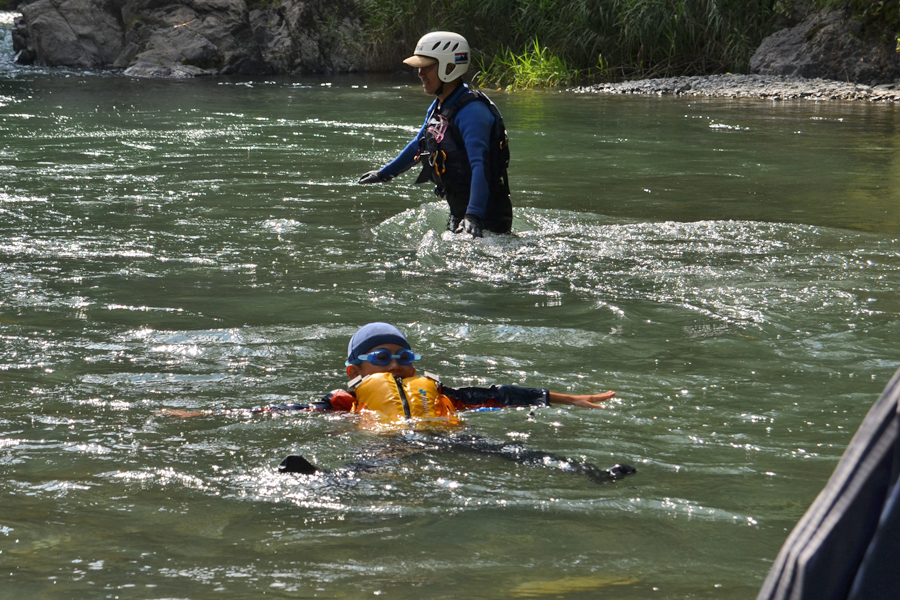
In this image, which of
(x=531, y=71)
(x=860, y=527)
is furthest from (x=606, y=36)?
(x=860, y=527)

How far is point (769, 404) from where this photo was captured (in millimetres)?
4820

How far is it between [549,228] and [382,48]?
21.6m

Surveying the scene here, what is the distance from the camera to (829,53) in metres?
21.7

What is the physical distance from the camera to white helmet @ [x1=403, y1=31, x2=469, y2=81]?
7492 mm

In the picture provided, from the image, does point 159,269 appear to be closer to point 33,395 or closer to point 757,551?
point 33,395

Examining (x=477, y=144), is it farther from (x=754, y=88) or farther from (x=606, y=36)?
(x=606, y=36)

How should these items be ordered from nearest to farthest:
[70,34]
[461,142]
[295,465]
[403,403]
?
[295,465]
[403,403]
[461,142]
[70,34]

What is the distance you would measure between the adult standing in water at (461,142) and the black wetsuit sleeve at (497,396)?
9.63ft

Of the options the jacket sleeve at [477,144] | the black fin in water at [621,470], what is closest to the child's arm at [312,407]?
the black fin in water at [621,470]

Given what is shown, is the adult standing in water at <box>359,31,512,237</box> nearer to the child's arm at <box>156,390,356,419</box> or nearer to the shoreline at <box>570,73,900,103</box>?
the child's arm at <box>156,390,356,419</box>

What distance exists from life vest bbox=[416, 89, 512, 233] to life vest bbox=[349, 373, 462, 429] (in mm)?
3362

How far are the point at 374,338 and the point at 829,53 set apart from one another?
779 inches

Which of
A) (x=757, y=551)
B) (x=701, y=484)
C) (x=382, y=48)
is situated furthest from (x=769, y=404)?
(x=382, y=48)

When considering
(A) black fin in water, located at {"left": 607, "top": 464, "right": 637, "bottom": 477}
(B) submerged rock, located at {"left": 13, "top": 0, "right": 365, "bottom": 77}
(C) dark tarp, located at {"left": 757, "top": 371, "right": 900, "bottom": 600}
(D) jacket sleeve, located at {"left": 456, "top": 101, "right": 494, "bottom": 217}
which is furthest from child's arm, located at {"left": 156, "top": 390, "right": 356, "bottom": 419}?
(B) submerged rock, located at {"left": 13, "top": 0, "right": 365, "bottom": 77}
